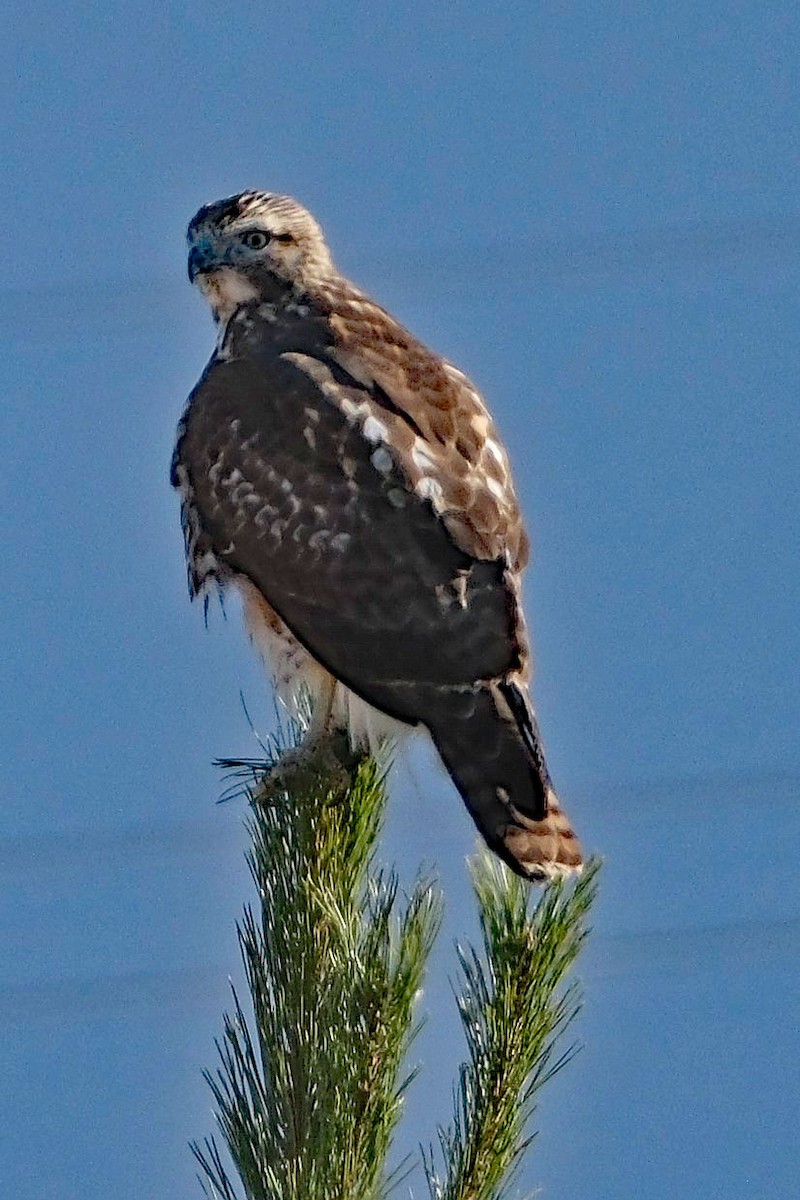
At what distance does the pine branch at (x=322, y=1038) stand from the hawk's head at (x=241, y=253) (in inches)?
63.6

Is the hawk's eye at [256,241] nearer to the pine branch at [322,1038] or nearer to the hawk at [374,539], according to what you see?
the hawk at [374,539]

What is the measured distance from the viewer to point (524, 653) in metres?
2.47

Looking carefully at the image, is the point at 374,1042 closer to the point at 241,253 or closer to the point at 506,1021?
the point at 506,1021

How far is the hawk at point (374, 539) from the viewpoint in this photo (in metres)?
2.37

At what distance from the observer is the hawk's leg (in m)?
2.16

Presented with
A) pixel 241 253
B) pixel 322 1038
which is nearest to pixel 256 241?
pixel 241 253

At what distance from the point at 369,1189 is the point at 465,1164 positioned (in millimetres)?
92

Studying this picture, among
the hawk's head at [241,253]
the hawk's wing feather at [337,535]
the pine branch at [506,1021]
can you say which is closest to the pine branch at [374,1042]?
the pine branch at [506,1021]

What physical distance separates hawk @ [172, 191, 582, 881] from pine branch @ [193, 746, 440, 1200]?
0.29 m

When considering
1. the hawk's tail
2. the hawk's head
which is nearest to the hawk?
the hawk's tail

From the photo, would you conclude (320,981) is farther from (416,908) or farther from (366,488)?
(366,488)

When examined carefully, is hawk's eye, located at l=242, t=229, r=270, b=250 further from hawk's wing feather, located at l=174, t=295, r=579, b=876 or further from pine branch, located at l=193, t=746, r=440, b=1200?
pine branch, located at l=193, t=746, r=440, b=1200

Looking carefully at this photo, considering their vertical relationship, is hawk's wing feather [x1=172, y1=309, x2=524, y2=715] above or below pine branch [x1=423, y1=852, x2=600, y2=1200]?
above

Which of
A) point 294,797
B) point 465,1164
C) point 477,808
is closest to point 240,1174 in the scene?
point 465,1164
